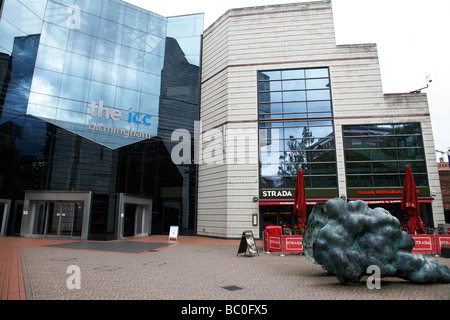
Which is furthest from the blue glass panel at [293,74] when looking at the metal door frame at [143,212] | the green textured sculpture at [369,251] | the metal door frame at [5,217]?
the metal door frame at [5,217]

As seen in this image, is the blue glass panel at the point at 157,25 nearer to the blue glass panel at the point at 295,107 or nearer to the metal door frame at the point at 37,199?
the blue glass panel at the point at 295,107

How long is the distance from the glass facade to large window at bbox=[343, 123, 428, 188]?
42.1 ft

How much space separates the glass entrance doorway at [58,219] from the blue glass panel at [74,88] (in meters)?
8.12

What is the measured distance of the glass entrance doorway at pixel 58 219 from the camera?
18938mm

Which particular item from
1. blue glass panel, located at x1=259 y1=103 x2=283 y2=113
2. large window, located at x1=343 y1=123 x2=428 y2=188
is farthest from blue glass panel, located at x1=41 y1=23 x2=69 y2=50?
large window, located at x1=343 y1=123 x2=428 y2=188

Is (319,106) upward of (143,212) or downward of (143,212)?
upward

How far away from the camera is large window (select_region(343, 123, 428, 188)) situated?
20.5 m

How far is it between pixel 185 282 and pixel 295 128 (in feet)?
55.6

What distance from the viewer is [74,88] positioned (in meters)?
21.5

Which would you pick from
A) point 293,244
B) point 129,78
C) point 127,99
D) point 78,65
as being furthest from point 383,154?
point 78,65

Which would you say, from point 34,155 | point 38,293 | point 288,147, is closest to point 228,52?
point 288,147

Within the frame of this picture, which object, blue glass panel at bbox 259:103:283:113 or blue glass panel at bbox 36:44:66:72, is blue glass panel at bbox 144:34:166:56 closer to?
blue glass panel at bbox 36:44:66:72

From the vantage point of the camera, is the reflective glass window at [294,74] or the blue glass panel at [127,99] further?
the blue glass panel at [127,99]

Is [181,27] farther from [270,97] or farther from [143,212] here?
[143,212]
